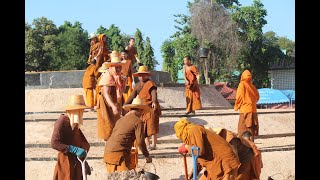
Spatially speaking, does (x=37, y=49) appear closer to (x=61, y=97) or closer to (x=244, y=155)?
(x=61, y=97)

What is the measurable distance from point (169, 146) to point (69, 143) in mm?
5102

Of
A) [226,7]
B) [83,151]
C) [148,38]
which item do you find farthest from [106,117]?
[226,7]

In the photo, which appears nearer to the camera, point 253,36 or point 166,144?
point 166,144

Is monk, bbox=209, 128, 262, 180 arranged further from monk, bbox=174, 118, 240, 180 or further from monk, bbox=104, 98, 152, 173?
monk, bbox=104, 98, 152, 173

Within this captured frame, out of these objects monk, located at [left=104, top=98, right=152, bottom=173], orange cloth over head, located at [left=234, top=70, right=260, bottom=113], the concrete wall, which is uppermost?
the concrete wall

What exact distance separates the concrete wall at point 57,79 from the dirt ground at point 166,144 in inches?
64.7

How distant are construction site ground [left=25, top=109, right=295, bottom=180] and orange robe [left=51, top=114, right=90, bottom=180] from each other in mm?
2573

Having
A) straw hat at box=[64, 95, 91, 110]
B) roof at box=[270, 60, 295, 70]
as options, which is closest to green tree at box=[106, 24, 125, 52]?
roof at box=[270, 60, 295, 70]

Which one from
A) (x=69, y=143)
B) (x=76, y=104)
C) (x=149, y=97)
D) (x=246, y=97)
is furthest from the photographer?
(x=246, y=97)

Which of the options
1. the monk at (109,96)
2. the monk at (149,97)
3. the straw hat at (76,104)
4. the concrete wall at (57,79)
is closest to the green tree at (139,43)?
the concrete wall at (57,79)

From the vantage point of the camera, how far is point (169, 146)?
12539 millimetres

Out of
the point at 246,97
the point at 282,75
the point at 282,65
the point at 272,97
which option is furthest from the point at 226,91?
the point at 246,97

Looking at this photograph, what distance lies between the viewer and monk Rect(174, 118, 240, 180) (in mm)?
7203
